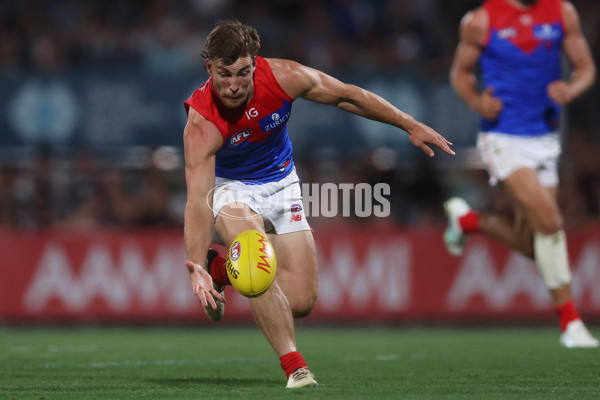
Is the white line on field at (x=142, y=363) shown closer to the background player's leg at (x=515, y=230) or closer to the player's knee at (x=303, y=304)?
the player's knee at (x=303, y=304)

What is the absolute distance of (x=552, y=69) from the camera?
28.3 ft

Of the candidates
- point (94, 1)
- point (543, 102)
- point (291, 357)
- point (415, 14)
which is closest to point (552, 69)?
point (543, 102)

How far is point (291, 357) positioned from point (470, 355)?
8.84 ft

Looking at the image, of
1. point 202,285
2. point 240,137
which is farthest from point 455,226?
point 202,285

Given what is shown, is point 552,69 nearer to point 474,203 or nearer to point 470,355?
point 470,355

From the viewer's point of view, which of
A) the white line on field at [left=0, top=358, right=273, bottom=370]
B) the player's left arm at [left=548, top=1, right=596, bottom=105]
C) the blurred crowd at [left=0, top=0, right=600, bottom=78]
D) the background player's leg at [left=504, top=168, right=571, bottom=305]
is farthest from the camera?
the blurred crowd at [left=0, top=0, right=600, bottom=78]

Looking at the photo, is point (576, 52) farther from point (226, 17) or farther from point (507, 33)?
point (226, 17)

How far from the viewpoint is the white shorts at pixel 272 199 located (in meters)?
6.48

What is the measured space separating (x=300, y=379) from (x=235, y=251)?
2.58 feet

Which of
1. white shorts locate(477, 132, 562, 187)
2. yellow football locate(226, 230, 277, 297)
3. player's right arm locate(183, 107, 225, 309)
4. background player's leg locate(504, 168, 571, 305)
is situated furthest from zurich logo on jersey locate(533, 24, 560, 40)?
yellow football locate(226, 230, 277, 297)

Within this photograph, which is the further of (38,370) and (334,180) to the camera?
(334,180)

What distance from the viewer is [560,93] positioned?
832 centimetres

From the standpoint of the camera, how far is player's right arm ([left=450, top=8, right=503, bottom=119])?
8.52 m

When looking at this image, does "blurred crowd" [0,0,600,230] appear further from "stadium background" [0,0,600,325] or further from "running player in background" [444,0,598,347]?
"running player in background" [444,0,598,347]
